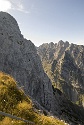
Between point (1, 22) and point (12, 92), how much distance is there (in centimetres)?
11771

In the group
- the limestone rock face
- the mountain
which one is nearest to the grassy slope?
the mountain

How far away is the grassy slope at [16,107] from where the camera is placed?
40.8ft

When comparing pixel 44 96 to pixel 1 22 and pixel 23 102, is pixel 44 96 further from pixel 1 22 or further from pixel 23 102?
pixel 23 102

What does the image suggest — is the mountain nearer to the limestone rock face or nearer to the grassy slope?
the limestone rock face

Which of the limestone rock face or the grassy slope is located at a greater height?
the limestone rock face

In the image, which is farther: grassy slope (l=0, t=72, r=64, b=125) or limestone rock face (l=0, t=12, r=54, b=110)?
limestone rock face (l=0, t=12, r=54, b=110)

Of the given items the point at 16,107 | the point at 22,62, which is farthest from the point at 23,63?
the point at 16,107

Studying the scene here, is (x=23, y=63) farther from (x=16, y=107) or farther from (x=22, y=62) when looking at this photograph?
(x=16, y=107)

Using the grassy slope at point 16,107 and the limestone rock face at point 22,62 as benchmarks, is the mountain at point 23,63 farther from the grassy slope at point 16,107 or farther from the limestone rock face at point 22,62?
the grassy slope at point 16,107

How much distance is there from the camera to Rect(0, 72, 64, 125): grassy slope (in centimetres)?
1245

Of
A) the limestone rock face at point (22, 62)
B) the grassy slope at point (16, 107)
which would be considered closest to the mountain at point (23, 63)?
the limestone rock face at point (22, 62)

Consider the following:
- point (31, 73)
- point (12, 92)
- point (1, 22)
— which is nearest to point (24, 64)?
point (31, 73)

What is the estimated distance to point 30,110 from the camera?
13.0 meters

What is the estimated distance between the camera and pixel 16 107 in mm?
13016
